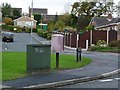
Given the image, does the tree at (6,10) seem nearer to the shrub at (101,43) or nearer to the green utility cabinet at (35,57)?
the shrub at (101,43)

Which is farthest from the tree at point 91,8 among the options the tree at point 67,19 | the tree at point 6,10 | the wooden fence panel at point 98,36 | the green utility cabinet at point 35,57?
the green utility cabinet at point 35,57

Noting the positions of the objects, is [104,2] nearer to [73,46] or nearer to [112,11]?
[112,11]

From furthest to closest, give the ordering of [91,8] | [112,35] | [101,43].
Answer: [91,8] → [112,35] → [101,43]

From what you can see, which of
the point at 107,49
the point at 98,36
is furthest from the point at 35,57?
the point at 98,36

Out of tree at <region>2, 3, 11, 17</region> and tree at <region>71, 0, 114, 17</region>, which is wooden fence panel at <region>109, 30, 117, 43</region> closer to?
tree at <region>71, 0, 114, 17</region>

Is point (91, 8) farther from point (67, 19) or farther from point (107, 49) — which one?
point (107, 49)

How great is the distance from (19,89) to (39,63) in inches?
166

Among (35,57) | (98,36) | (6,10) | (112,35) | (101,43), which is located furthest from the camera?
(6,10)

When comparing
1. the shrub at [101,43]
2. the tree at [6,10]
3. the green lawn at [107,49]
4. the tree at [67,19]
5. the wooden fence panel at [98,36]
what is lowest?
the green lawn at [107,49]

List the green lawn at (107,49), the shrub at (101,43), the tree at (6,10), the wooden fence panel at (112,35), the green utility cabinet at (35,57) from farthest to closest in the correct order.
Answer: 1. the tree at (6,10)
2. the wooden fence panel at (112,35)
3. the shrub at (101,43)
4. the green lawn at (107,49)
5. the green utility cabinet at (35,57)

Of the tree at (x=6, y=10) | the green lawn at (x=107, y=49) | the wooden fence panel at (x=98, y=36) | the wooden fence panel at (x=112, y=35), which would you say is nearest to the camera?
the green lawn at (x=107, y=49)

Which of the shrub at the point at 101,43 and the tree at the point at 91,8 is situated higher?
the tree at the point at 91,8

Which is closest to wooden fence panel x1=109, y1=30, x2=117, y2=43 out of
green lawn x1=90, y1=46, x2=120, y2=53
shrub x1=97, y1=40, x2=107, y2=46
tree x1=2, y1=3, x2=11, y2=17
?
shrub x1=97, y1=40, x2=107, y2=46

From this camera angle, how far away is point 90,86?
13250 millimetres
